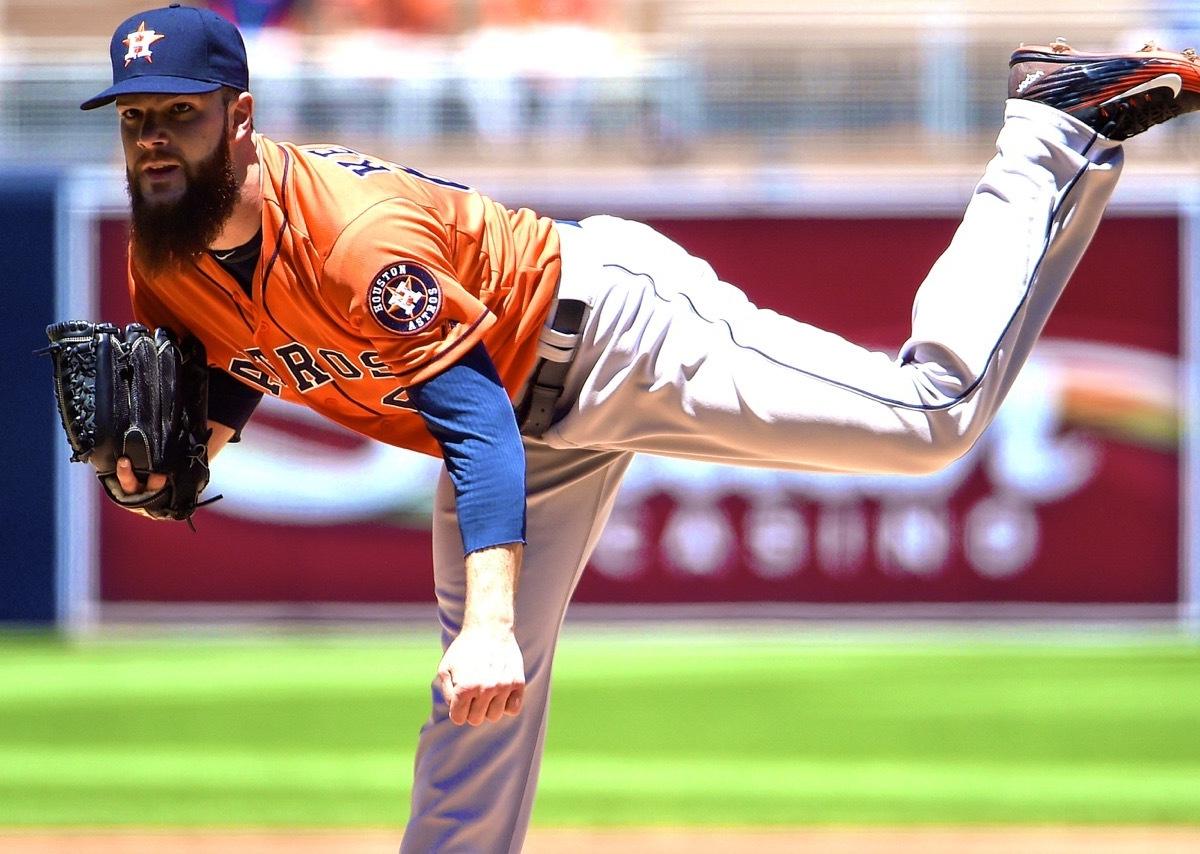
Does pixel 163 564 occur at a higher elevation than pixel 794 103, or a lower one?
lower

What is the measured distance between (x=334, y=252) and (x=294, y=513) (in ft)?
20.9

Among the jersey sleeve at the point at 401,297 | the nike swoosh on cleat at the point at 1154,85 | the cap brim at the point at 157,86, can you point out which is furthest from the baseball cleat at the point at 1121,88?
the cap brim at the point at 157,86

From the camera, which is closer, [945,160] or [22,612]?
[22,612]

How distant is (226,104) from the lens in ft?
9.12

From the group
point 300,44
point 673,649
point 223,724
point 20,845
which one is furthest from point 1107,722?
point 300,44

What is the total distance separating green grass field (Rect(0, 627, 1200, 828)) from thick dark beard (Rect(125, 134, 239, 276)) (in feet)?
8.94

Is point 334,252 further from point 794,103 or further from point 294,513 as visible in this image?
point 794,103

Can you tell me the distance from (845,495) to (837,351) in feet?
18.9

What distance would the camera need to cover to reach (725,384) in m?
3.11

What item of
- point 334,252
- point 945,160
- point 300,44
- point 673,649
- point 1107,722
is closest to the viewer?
point 334,252

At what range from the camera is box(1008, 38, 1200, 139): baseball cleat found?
3.25 metres

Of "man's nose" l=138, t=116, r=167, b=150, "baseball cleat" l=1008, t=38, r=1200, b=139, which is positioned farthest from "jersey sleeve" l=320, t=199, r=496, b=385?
"baseball cleat" l=1008, t=38, r=1200, b=139

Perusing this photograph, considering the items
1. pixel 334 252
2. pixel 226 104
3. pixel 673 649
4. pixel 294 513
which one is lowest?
pixel 673 649

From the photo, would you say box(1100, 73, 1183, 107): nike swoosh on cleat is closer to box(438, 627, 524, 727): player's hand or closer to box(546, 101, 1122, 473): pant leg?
box(546, 101, 1122, 473): pant leg
